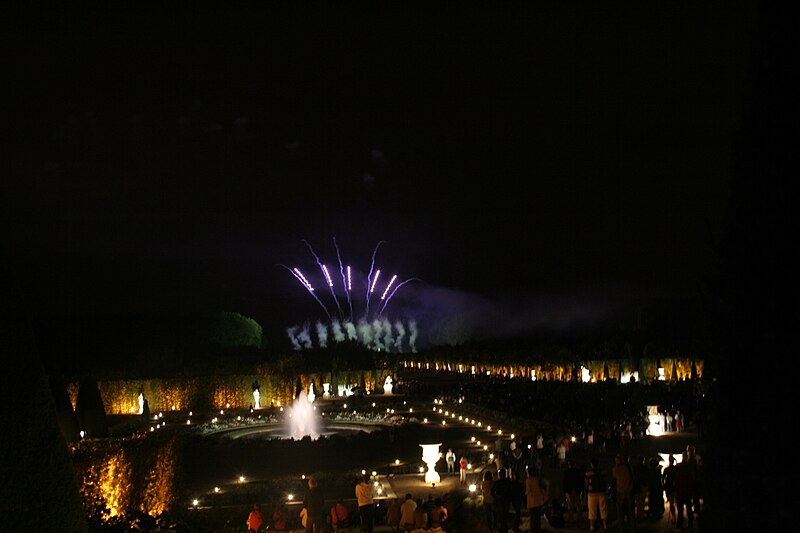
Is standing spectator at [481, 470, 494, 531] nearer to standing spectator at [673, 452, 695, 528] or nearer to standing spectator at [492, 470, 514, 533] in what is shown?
standing spectator at [492, 470, 514, 533]

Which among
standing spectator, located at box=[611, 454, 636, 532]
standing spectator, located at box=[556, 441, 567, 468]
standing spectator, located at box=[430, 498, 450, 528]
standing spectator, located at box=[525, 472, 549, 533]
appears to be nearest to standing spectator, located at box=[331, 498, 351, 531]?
standing spectator, located at box=[430, 498, 450, 528]

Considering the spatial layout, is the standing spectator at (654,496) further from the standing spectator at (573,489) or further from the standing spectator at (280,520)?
the standing spectator at (280,520)

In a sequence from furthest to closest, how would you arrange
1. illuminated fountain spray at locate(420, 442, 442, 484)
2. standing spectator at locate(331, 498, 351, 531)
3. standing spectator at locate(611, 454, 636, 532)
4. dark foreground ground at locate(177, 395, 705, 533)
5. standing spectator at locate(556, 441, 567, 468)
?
standing spectator at locate(556, 441, 567, 468) < illuminated fountain spray at locate(420, 442, 442, 484) < dark foreground ground at locate(177, 395, 705, 533) < standing spectator at locate(331, 498, 351, 531) < standing spectator at locate(611, 454, 636, 532)

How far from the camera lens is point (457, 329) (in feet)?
429

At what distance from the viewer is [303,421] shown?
122 feet

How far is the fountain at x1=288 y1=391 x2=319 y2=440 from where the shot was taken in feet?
112

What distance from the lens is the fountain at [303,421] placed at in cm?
3416

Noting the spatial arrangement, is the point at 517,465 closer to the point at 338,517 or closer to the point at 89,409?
the point at 338,517

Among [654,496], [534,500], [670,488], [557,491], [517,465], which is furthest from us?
[517,465]

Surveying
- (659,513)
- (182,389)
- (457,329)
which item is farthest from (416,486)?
(457,329)

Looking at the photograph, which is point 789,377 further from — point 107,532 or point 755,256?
point 107,532

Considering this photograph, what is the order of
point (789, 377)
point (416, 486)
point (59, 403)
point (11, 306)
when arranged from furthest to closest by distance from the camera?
point (59, 403) < point (416, 486) < point (11, 306) < point (789, 377)

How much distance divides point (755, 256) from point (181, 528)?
8.04 meters

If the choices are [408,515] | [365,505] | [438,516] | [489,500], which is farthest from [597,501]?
[365,505]
